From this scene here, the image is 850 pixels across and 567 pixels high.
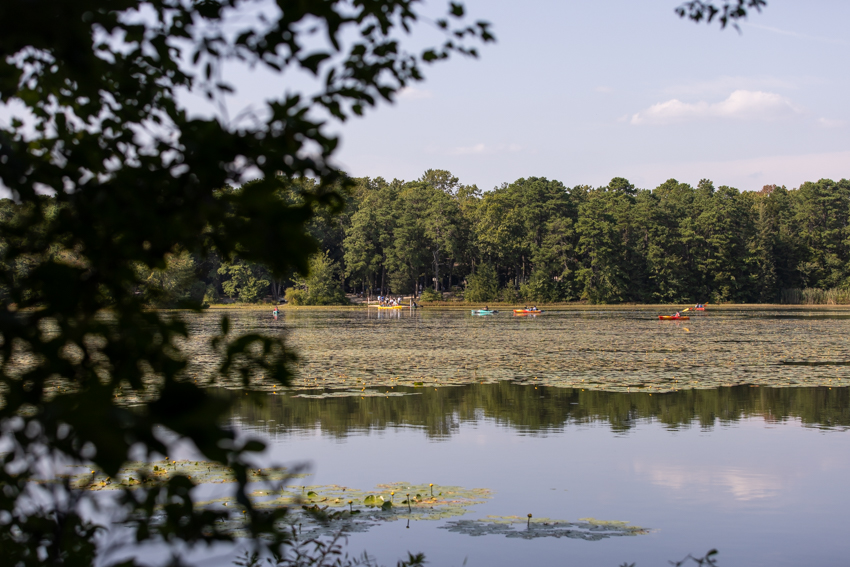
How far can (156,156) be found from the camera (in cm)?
238

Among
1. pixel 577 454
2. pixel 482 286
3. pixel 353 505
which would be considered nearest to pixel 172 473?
pixel 353 505

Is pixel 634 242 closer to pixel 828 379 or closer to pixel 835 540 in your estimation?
pixel 828 379

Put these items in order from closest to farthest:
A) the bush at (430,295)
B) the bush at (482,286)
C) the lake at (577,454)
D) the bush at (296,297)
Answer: the lake at (577,454), the bush at (296,297), the bush at (482,286), the bush at (430,295)

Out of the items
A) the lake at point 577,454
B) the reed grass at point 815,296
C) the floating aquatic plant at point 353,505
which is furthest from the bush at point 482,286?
the floating aquatic plant at point 353,505

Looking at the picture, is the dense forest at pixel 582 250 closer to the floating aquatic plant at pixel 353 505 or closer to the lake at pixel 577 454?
the lake at pixel 577 454

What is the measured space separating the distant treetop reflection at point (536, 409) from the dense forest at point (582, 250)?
65166mm

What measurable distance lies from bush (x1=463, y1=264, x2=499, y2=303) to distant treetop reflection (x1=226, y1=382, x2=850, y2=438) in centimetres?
6631

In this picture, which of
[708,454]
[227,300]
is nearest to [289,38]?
[708,454]

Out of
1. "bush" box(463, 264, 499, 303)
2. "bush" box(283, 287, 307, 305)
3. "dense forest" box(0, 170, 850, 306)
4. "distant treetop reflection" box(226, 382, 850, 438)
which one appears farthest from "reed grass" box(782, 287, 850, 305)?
"distant treetop reflection" box(226, 382, 850, 438)

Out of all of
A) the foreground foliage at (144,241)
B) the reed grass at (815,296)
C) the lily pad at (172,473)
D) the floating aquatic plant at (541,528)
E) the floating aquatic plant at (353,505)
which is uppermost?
the foreground foliage at (144,241)

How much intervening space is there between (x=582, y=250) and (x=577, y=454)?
74.6m

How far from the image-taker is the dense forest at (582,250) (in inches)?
3241

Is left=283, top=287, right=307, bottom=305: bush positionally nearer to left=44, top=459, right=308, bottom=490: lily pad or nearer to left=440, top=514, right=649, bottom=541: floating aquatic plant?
left=44, top=459, right=308, bottom=490: lily pad

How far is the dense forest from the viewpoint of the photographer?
3241 inches
